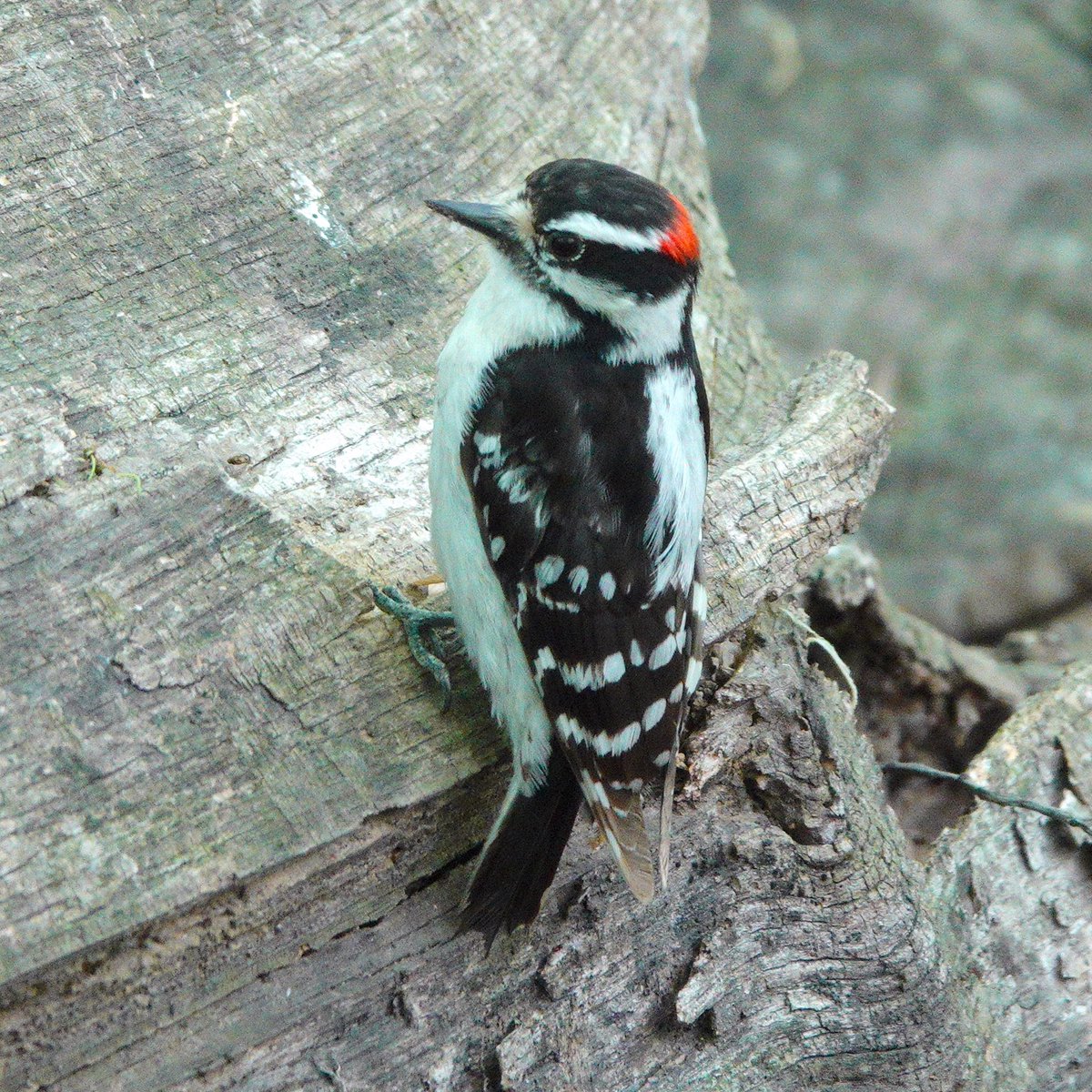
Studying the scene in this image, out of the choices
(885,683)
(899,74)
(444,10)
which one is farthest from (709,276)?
(899,74)

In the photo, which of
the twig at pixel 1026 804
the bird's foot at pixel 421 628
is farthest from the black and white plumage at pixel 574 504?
the twig at pixel 1026 804

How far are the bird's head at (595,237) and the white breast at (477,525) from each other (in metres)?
0.08

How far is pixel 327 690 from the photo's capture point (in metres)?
2.29

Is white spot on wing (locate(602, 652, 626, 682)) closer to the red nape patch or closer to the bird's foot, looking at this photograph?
the bird's foot

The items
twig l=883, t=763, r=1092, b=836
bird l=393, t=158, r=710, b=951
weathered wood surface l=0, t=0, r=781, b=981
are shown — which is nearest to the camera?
weathered wood surface l=0, t=0, r=781, b=981

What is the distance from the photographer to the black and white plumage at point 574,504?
2447 mm

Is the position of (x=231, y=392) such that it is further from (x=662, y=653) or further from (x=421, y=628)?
(x=662, y=653)

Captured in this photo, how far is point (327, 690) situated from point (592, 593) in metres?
0.58

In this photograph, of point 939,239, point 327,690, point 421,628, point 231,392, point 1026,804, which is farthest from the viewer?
Answer: point 939,239

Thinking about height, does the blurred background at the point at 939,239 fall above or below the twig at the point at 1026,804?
below

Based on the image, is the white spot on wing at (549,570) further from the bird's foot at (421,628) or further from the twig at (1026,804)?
the twig at (1026,804)

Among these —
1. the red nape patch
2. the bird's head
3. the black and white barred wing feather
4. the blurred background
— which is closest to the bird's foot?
the black and white barred wing feather

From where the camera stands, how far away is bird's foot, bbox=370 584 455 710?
236 centimetres

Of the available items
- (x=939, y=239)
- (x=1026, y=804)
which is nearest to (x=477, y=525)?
(x=1026, y=804)
